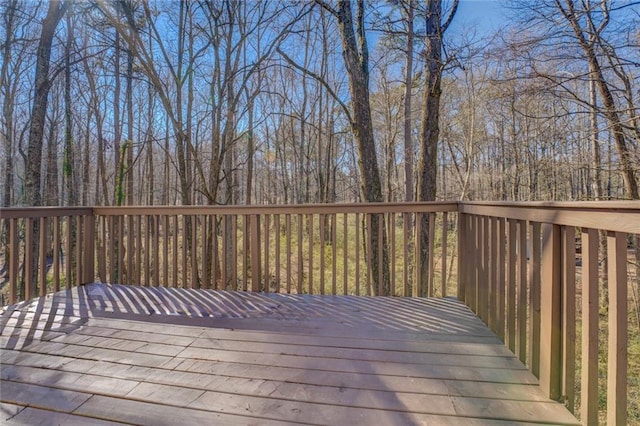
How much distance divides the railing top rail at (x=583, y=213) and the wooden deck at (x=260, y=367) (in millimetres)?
828

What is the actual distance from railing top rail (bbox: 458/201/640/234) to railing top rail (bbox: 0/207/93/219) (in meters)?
3.86

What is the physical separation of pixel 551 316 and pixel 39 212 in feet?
13.4

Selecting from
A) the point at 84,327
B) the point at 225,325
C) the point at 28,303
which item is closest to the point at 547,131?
the point at 225,325

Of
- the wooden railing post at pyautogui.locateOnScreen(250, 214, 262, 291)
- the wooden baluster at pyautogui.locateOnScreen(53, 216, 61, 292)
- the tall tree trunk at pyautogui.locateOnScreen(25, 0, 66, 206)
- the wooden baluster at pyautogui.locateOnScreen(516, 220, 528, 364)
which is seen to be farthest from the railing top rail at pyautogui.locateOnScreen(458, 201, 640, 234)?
the tall tree trunk at pyautogui.locateOnScreen(25, 0, 66, 206)

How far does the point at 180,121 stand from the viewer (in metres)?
6.59

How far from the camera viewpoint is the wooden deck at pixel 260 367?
1394mm

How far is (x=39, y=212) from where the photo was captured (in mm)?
3012

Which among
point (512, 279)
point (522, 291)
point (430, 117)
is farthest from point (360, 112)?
point (522, 291)

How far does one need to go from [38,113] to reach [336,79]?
28.0ft

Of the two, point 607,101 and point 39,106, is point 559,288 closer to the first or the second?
point 607,101

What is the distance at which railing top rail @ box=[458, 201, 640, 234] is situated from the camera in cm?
106

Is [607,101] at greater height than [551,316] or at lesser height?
greater

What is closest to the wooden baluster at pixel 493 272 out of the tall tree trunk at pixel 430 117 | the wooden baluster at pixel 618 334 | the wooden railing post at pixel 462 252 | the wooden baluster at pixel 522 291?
the wooden baluster at pixel 522 291

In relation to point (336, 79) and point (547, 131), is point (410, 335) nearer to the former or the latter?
point (547, 131)
